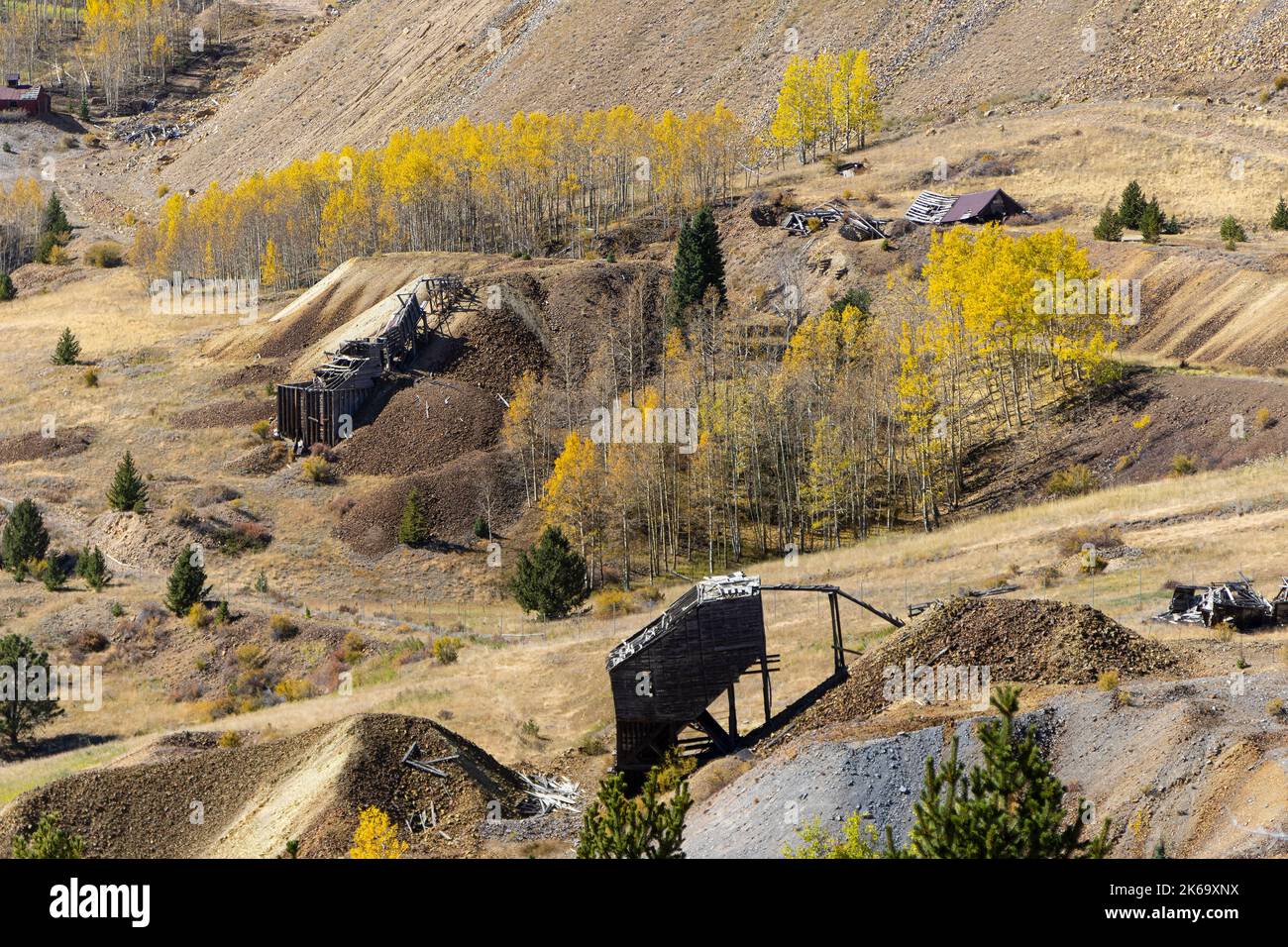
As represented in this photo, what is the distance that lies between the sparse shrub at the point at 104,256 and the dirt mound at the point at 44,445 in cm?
5597

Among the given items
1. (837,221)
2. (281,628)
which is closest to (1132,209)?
(837,221)

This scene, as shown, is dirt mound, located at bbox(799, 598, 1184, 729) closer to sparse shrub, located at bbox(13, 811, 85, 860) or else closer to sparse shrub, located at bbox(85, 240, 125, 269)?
sparse shrub, located at bbox(13, 811, 85, 860)

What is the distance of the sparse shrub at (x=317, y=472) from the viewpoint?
8094 cm

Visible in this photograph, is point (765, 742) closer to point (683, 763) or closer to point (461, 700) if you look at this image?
point (683, 763)

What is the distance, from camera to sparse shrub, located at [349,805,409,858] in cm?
3275

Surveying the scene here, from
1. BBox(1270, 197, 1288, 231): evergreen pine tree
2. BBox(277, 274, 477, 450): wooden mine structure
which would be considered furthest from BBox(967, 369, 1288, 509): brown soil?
BBox(277, 274, 477, 450): wooden mine structure

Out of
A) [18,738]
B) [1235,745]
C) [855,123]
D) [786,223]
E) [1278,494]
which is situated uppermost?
[855,123]

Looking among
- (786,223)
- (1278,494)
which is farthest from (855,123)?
(1278,494)

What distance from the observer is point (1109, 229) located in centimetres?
9025

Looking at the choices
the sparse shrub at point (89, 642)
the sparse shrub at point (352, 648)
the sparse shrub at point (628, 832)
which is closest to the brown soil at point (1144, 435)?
the sparse shrub at point (352, 648)

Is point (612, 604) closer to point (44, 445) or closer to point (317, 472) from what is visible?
point (317, 472)

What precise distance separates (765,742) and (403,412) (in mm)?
50727

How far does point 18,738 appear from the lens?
56.7m

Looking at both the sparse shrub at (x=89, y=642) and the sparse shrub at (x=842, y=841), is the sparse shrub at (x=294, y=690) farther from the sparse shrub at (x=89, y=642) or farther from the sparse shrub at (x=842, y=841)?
the sparse shrub at (x=842, y=841)
